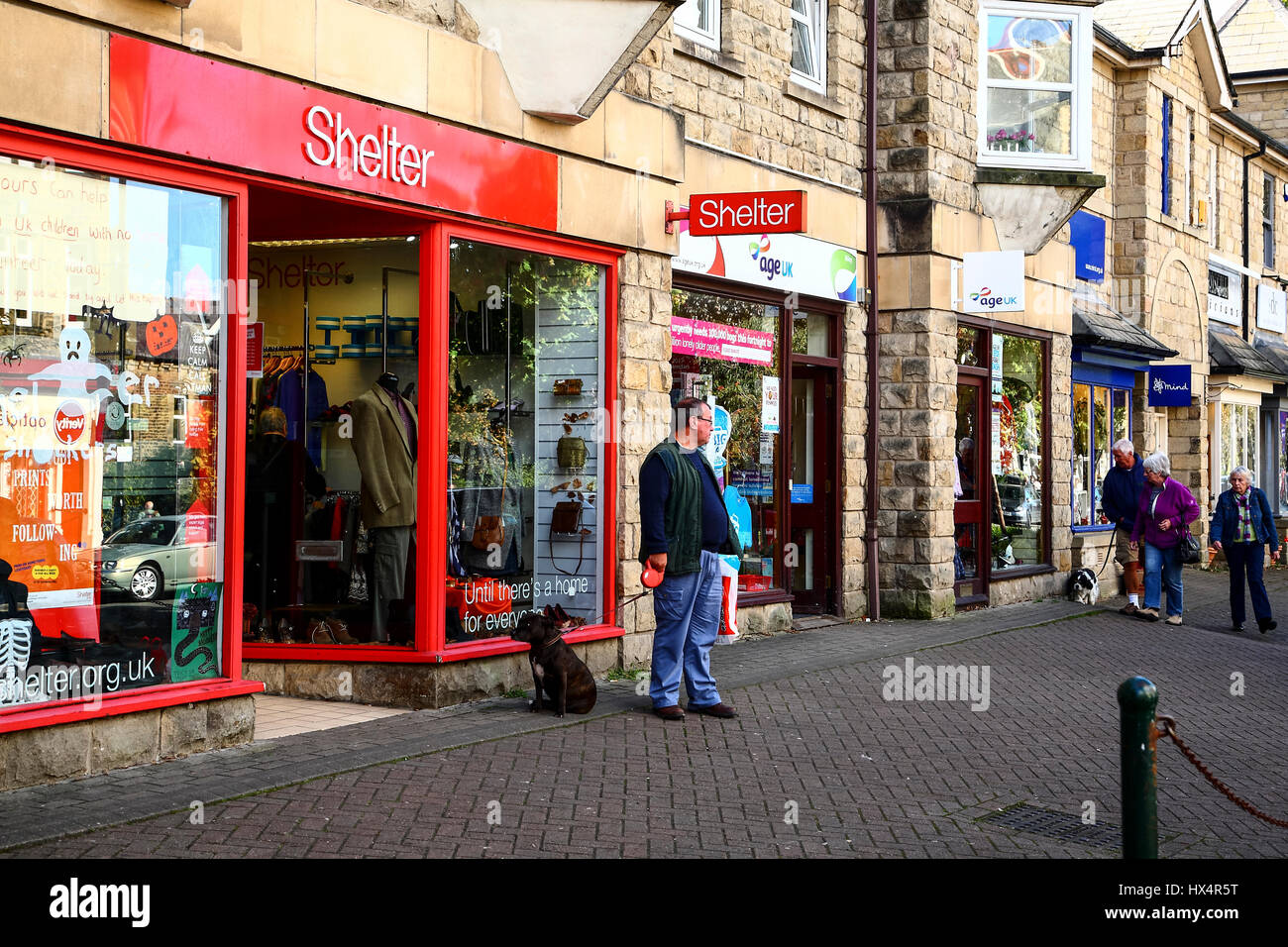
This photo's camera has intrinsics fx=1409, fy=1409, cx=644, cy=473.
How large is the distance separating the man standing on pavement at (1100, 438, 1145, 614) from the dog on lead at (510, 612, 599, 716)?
30.3ft

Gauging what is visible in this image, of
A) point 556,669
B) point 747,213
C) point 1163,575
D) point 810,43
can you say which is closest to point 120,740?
point 556,669

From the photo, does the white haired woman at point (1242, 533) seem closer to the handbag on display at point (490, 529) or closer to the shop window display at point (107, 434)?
the handbag on display at point (490, 529)

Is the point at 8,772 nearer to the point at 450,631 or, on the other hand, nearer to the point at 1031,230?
the point at 450,631

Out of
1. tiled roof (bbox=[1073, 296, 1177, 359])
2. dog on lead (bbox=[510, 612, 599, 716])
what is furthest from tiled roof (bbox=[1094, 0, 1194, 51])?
dog on lead (bbox=[510, 612, 599, 716])

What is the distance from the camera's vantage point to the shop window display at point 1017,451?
648 inches

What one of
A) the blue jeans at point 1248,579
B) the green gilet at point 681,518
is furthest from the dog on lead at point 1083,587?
the green gilet at point 681,518

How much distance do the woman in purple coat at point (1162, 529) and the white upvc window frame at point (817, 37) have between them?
17.7 feet

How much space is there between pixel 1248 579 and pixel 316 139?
11.1 m

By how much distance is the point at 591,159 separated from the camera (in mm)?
10062

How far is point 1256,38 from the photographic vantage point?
2984 cm

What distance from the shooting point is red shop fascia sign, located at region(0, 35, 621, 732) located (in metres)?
6.90

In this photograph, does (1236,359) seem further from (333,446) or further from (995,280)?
(333,446)

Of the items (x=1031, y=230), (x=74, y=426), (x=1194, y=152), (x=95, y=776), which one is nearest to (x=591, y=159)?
(x=74, y=426)
